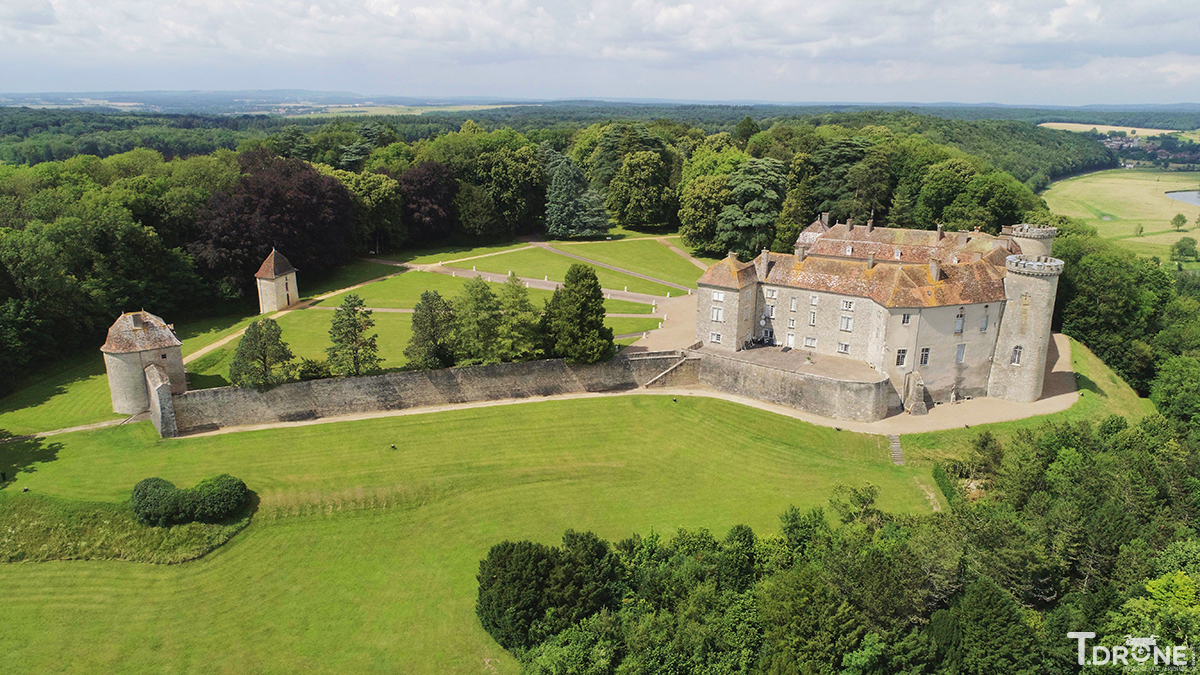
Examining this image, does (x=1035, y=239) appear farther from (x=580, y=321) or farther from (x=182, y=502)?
(x=182, y=502)

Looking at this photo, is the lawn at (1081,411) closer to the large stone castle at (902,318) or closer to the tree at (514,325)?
the large stone castle at (902,318)

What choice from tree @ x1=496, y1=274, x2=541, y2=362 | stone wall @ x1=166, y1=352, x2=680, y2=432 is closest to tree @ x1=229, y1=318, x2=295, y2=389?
stone wall @ x1=166, y1=352, x2=680, y2=432

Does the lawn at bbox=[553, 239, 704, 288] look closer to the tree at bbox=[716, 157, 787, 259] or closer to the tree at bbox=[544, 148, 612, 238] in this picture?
the tree at bbox=[544, 148, 612, 238]

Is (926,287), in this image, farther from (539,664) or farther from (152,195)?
(152,195)

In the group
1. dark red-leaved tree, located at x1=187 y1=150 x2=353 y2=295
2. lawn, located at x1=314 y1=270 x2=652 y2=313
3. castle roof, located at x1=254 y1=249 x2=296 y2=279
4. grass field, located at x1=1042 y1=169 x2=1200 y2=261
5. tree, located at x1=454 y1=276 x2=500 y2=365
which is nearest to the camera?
tree, located at x1=454 y1=276 x2=500 y2=365

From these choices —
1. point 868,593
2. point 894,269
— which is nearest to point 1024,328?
point 894,269
